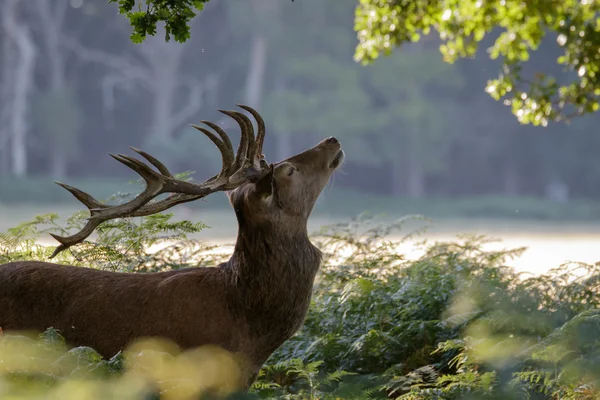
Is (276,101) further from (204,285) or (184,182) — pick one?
(204,285)

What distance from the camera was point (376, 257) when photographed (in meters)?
7.50

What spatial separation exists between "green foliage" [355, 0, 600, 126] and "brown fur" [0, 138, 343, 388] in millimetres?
3621

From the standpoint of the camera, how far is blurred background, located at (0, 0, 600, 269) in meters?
40.6

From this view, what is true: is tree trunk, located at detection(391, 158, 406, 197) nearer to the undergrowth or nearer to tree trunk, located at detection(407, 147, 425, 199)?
tree trunk, located at detection(407, 147, 425, 199)

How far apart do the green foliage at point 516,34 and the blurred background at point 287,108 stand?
1163 inches

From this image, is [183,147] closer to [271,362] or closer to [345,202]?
[345,202]

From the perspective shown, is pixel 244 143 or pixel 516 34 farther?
pixel 516 34

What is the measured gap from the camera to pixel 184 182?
16.1 feet

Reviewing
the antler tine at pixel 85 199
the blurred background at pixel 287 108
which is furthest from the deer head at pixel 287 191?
the blurred background at pixel 287 108

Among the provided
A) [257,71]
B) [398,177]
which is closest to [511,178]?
[398,177]

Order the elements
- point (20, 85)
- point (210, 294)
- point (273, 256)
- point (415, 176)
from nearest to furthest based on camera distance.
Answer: point (210, 294) < point (273, 256) < point (20, 85) < point (415, 176)

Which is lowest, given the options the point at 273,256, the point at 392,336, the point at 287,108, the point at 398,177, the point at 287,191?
the point at 392,336

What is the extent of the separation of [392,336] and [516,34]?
13.1 ft

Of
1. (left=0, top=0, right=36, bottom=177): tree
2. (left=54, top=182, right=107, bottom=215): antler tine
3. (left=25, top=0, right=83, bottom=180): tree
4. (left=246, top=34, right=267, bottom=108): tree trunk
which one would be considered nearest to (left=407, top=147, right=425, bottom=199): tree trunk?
(left=246, top=34, right=267, bottom=108): tree trunk
